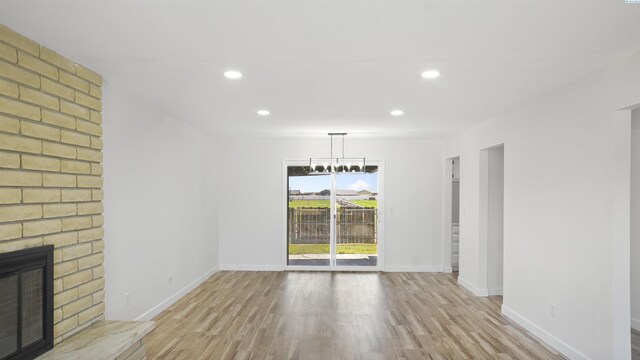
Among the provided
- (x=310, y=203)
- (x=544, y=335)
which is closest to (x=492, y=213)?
(x=544, y=335)

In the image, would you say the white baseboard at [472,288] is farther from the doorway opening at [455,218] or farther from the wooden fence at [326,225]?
the wooden fence at [326,225]

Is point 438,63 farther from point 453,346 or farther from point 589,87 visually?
point 453,346

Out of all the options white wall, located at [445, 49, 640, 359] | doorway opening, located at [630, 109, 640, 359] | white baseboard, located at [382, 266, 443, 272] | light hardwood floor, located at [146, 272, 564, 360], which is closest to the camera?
white wall, located at [445, 49, 640, 359]

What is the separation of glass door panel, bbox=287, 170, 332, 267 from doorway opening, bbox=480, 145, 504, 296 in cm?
285

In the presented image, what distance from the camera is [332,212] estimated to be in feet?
24.4

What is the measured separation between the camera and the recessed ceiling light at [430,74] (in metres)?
3.13

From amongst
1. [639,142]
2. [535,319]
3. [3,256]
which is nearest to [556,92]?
[639,142]

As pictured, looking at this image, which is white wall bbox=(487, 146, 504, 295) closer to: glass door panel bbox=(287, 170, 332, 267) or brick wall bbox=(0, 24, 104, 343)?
glass door panel bbox=(287, 170, 332, 267)

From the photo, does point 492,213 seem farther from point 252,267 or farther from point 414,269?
point 252,267

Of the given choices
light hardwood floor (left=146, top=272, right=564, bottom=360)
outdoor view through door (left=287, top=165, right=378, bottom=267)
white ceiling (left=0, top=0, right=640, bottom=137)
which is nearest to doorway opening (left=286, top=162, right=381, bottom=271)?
outdoor view through door (left=287, top=165, right=378, bottom=267)

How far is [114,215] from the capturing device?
362cm

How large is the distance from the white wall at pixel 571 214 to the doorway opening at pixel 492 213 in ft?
2.36

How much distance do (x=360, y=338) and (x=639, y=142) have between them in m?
3.63

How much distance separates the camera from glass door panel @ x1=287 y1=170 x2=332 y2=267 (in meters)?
7.43
